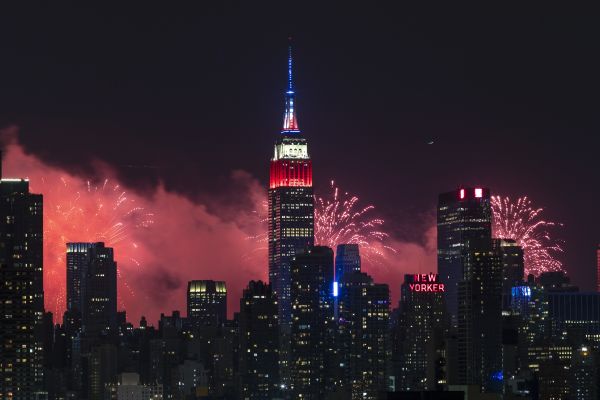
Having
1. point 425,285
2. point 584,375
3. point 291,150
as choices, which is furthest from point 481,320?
point 291,150

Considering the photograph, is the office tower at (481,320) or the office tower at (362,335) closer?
the office tower at (481,320)

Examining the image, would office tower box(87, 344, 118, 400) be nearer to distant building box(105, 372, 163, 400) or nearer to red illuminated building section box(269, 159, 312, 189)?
distant building box(105, 372, 163, 400)

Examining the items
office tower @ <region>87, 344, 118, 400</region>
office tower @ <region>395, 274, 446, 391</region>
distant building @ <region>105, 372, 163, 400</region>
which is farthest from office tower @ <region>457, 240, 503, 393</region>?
office tower @ <region>87, 344, 118, 400</region>

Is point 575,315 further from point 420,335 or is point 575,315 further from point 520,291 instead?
point 420,335

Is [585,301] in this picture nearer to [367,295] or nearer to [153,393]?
[367,295]

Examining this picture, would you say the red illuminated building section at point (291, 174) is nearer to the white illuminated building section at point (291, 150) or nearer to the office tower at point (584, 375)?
the white illuminated building section at point (291, 150)

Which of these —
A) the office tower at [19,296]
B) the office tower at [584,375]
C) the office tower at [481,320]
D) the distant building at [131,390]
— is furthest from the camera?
the distant building at [131,390]

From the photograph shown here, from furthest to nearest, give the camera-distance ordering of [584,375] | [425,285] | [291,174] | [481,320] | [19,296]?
[291,174], [425,285], [481,320], [584,375], [19,296]

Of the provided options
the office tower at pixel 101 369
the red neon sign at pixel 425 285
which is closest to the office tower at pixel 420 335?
the red neon sign at pixel 425 285
